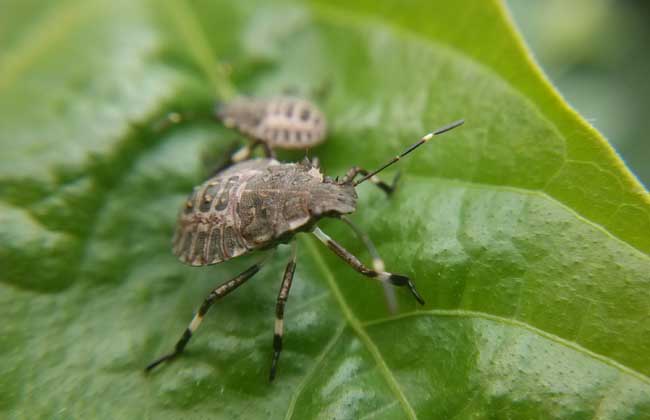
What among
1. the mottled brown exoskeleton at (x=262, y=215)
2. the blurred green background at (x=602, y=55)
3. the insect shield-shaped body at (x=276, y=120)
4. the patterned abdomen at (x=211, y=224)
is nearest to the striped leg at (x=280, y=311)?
the mottled brown exoskeleton at (x=262, y=215)

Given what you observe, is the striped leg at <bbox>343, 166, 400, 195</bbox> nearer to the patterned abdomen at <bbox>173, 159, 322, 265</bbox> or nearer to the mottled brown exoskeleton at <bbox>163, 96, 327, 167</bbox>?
the patterned abdomen at <bbox>173, 159, 322, 265</bbox>

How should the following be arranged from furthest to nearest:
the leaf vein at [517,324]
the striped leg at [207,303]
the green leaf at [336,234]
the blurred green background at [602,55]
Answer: the blurred green background at [602,55], the striped leg at [207,303], the green leaf at [336,234], the leaf vein at [517,324]

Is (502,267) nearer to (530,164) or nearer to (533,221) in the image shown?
(533,221)

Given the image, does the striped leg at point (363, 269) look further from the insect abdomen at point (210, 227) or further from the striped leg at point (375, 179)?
the insect abdomen at point (210, 227)

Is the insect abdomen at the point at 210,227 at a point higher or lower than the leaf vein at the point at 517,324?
higher

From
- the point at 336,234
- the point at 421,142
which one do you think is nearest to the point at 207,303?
the point at 336,234

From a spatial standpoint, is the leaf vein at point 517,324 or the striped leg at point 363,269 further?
the striped leg at point 363,269

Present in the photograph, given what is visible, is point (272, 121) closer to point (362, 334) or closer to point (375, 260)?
point (375, 260)

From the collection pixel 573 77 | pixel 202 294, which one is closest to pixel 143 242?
pixel 202 294
